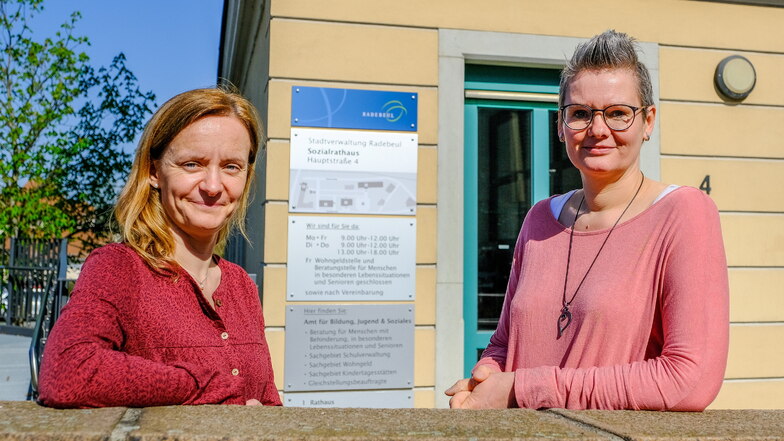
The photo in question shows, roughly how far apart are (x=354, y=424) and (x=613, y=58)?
1.02 metres

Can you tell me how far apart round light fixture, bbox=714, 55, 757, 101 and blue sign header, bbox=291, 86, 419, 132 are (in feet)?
6.68

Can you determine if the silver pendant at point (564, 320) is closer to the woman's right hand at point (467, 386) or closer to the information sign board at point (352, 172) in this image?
the woman's right hand at point (467, 386)

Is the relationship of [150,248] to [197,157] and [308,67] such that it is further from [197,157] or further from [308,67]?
[308,67]

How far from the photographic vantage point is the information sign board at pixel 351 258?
414 centimetres

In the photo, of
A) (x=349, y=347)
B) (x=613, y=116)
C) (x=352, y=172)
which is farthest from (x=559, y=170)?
(x=613, y=116)

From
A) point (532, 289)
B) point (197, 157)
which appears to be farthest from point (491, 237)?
point (197, 157)

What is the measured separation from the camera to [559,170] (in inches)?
186

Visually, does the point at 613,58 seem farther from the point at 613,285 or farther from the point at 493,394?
the point at 493,394

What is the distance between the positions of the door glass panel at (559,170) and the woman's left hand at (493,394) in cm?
327

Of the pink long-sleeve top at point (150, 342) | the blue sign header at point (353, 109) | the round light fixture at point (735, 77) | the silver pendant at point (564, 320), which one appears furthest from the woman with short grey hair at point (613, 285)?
the round light fixture at point (735, 77)

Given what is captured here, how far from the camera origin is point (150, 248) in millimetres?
1593

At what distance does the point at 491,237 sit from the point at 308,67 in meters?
1.57

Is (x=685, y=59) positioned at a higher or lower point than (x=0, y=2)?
lower

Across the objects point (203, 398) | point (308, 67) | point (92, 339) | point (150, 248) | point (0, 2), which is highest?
point (0, 2)
